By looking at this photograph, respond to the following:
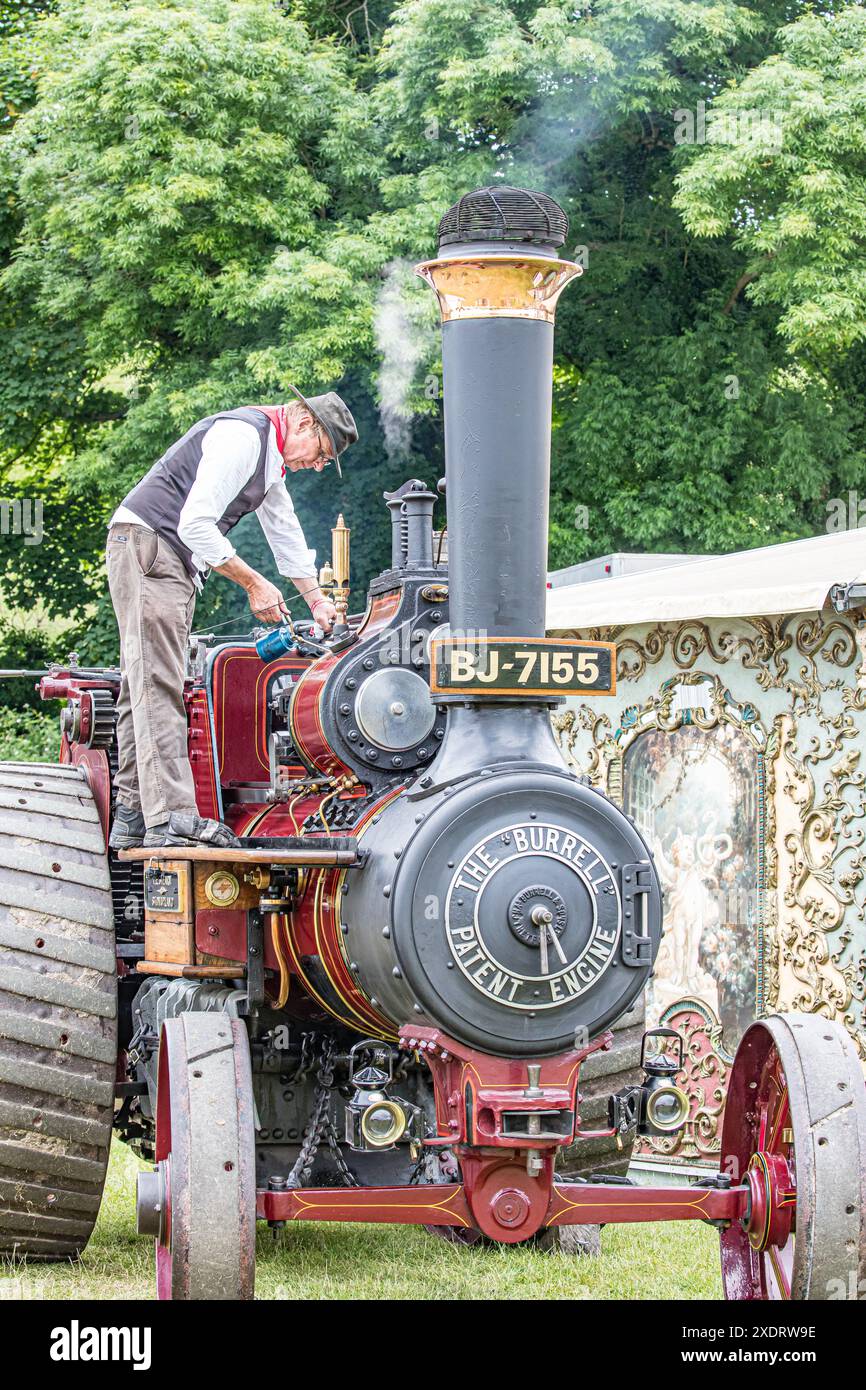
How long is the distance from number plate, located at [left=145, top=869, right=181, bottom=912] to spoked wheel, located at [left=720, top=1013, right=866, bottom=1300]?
1.66 metres

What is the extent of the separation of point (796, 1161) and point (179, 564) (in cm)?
256

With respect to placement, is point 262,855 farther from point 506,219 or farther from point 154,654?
point 506,219

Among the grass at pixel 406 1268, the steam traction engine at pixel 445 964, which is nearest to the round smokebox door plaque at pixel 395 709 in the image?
the steam traction engine at pixel 445 964

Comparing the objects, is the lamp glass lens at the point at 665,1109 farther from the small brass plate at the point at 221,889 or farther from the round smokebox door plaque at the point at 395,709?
the small brass plate at the point at 221,889

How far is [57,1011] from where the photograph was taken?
536cm

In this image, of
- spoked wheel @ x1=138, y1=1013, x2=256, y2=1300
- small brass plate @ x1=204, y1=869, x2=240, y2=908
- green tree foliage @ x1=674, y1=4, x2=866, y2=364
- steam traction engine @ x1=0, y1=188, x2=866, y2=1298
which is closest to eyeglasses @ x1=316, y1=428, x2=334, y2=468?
steam traction engine @ x1=0, y1=188, x2=866, y2=1298

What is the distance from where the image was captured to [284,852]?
4559 millimetres

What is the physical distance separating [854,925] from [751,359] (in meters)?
10.8

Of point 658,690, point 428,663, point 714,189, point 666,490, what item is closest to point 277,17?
point 714,189

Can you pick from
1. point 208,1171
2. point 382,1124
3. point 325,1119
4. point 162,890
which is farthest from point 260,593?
point 208,1171

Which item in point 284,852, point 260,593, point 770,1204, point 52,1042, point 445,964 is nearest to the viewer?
point 445,964

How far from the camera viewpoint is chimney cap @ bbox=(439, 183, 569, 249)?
460cm

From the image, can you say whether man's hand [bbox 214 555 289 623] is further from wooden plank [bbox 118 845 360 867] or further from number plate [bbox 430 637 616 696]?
number plate [bbox 430 637 616 696]

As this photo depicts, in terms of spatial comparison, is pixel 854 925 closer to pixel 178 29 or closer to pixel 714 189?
pixel 714 189
